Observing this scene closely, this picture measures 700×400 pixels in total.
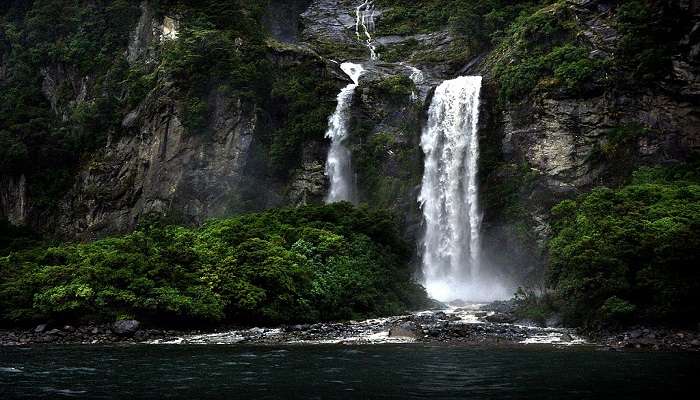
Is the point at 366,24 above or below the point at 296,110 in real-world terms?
above

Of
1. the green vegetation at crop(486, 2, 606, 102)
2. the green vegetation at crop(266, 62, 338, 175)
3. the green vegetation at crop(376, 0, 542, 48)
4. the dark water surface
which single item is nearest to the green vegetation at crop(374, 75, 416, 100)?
the green vegetation at crop(266, 62, 338, 175)

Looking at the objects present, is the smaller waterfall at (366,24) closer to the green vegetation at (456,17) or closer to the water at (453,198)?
the green vegetation at (456,17)

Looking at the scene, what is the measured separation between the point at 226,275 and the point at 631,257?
16322 mm

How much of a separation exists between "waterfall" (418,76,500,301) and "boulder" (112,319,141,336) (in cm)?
1881

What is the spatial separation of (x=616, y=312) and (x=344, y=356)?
987 cm

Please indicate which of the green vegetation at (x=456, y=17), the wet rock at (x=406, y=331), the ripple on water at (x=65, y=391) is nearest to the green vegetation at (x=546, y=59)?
the green vegetation at (x=456, y=17)

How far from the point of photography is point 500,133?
39.4m

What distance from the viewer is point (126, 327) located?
23.8 metres

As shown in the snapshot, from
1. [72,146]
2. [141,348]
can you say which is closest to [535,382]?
[141,348]

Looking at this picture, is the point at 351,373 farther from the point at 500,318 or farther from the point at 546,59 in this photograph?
the point at 546,59

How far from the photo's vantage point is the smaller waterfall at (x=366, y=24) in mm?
60256

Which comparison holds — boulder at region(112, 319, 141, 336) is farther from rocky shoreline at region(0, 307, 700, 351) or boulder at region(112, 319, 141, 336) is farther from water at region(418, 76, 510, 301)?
water at region(418, 76, 510, 301)

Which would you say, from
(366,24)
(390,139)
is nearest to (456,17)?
(390,139)

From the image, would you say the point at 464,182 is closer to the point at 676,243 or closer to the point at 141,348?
the point at 676,243
